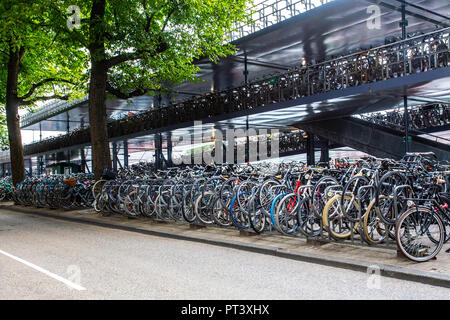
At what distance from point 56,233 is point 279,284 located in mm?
6836

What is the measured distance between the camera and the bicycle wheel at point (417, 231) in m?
5.75

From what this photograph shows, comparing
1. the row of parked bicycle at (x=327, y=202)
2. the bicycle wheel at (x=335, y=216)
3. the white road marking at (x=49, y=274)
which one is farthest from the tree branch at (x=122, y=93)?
the bicycle wheel at (x=335, y=216)

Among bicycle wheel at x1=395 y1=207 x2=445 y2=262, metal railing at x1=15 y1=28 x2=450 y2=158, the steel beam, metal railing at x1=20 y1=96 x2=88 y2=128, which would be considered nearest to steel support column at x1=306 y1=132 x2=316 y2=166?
the steel beam

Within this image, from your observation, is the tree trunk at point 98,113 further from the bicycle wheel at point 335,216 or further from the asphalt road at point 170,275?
the bicycle wheel at point 335,216

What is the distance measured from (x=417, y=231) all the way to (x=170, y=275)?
132 inches

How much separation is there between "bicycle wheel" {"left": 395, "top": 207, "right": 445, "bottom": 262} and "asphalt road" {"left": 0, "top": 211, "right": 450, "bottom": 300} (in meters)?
0.74

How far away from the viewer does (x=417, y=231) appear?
5906 mm

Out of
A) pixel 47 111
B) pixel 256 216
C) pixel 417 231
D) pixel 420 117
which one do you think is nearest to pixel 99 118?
pixel 256 216

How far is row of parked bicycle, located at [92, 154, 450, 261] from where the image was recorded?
606 cm

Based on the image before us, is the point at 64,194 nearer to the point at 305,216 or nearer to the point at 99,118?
the point at 99,118

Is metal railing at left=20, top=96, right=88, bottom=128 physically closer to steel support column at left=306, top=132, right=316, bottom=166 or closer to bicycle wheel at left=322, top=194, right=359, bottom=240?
steel support column at left=306, top=132, right=316, bottom=166

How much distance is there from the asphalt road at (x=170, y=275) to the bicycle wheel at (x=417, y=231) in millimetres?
742

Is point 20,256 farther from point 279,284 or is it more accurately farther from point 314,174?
point 314,174
